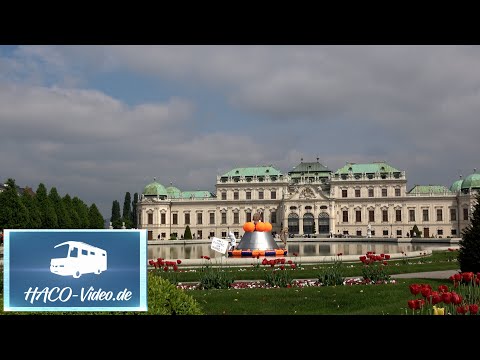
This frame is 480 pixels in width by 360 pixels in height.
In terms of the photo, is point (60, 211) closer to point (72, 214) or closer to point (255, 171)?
point (72, 214)

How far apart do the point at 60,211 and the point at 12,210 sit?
1063 cm

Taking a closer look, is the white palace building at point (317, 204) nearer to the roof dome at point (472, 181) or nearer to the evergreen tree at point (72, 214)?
the roof dome at point (472, 181)

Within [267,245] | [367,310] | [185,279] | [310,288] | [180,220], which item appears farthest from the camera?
[180,220]

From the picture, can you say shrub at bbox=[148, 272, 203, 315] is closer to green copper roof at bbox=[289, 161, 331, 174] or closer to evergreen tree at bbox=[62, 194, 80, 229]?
evergreen tree at bbox=[62, 194, 80, 229]

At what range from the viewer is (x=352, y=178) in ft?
311

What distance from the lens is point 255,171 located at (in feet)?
328

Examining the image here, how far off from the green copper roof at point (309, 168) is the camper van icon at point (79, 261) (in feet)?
318

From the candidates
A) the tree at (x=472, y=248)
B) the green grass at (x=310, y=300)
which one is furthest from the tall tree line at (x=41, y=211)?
the tree at (x=472, y=248)

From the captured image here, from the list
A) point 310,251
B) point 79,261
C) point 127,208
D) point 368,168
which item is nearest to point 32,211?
point 310,251

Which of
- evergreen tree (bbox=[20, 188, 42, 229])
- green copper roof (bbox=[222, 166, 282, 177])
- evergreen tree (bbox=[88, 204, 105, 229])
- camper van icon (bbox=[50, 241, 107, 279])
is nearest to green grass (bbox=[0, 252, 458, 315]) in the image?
camper van icon (bbox=[50, 241, 107, 279])

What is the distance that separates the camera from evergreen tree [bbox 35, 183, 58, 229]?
194 ft
